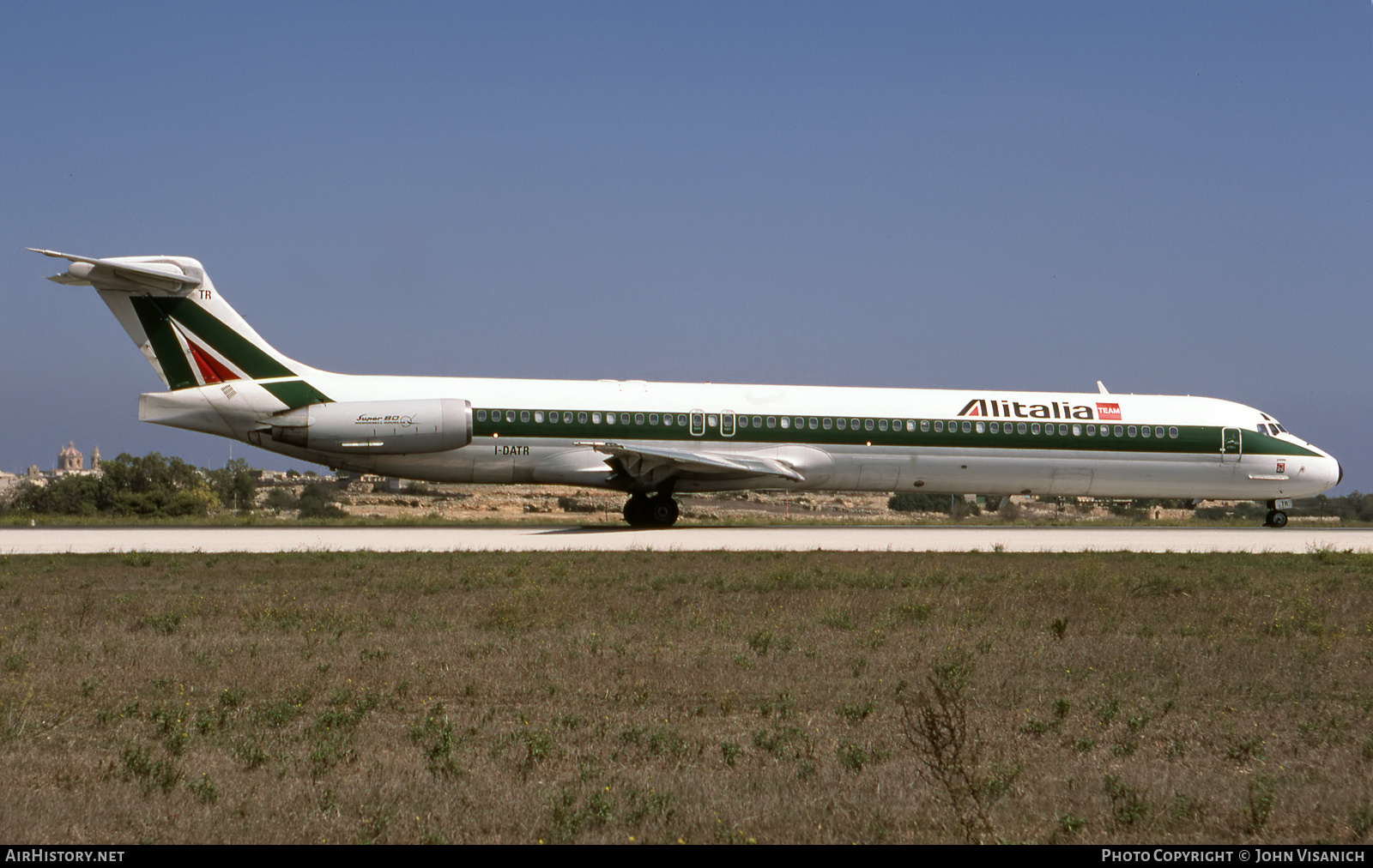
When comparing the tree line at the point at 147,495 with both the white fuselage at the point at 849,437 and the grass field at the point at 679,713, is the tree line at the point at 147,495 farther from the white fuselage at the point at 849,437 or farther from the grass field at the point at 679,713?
the grass field at the point at 679,713

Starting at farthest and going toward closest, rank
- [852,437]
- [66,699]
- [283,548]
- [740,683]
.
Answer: [852,437], [283,548], [740,683], [66,699]

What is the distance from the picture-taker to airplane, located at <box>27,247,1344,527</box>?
24516 mm

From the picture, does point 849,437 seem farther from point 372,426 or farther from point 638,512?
point 372,426

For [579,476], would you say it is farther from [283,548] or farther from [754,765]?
[754,765]

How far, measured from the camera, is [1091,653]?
34.3 feet

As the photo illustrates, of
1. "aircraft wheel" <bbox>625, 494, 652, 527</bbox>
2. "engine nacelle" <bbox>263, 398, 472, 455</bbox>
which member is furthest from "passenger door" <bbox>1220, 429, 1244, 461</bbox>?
"engine nacelle" <bbox>263, 398, 472, 455</bbox>

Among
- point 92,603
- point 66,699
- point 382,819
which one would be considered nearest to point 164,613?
point 92,603

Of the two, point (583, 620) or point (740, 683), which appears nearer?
point (740, 683)

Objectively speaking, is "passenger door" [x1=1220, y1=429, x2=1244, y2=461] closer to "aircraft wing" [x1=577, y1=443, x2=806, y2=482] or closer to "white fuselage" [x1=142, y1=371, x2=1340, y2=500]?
"white fuselage" [x1=142, y1=371, x2=1340, y2=500]

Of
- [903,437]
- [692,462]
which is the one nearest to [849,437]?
[903,437]

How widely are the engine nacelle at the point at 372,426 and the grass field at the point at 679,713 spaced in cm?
971

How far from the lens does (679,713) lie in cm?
805
